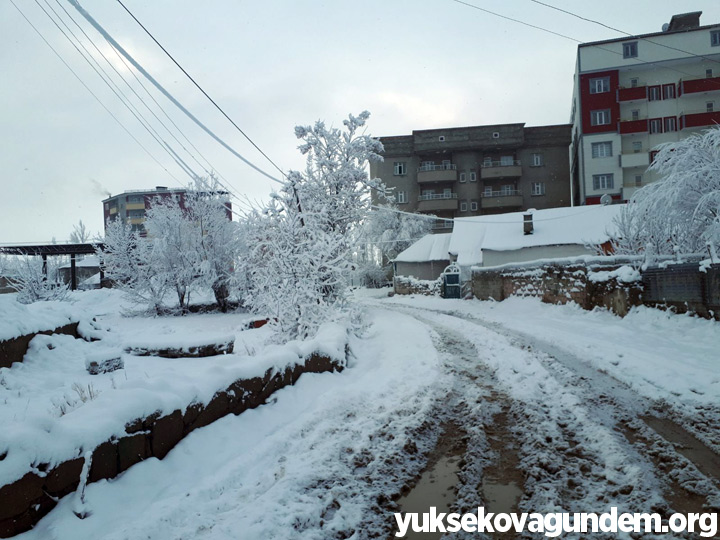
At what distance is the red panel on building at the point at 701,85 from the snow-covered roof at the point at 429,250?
21.7m

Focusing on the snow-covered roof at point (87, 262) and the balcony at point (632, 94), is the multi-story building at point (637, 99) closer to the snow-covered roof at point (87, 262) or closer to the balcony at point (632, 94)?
the balcony at point (632, 94)

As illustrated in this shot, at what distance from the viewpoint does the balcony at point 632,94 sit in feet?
122

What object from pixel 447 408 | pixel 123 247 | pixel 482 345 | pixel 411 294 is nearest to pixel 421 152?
pixel 411 294

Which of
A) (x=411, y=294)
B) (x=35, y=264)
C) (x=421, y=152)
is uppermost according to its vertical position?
(x=421, y=152)

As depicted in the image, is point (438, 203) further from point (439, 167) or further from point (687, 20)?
point (687, 20)

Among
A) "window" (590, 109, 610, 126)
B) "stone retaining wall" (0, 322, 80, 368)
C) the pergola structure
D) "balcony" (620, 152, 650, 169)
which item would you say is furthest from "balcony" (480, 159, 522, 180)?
"stone retaining wall" (0, 322, 80, 368)

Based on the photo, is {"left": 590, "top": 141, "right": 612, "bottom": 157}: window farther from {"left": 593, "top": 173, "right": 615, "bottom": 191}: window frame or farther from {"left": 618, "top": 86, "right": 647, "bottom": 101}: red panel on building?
{"left": 618, "top": 86, "right": 647, "bottom": 101}: red panel on building

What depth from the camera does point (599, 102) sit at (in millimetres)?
38281

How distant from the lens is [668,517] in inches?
118

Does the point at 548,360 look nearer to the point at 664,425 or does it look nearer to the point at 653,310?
the point at 664,425

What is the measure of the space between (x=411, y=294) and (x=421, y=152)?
72.1ft

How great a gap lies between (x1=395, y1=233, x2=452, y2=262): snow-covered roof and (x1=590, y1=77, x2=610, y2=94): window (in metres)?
17.4

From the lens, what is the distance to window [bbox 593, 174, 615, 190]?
38.3 m

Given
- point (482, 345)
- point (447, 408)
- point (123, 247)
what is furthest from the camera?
point (123, 247)
